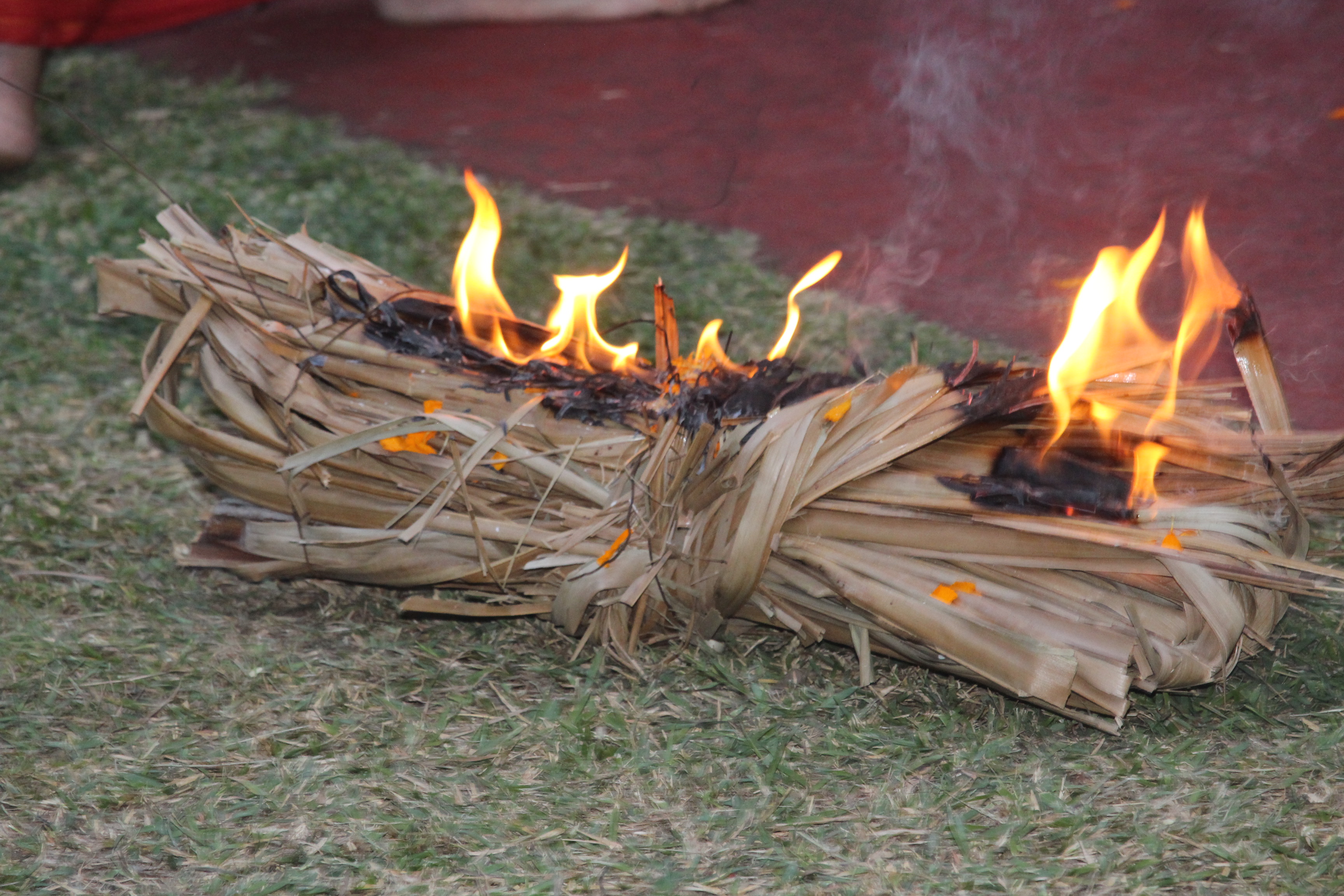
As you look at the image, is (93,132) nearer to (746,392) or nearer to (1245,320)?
(746,392)

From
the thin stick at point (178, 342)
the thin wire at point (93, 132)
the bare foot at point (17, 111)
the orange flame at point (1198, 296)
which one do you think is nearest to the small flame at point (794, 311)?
the orange flame at point (1198, 296)

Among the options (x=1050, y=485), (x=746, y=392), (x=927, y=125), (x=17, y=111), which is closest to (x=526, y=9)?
(x=927, y=125)

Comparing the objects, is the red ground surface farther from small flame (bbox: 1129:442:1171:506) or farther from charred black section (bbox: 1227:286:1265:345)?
small flame (bbox: 1129:442:1171:506)

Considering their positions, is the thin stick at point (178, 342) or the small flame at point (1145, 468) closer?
the small flame at point (1145, 468)

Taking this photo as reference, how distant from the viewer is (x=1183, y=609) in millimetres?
1773

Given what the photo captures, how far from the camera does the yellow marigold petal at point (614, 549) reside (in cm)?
187

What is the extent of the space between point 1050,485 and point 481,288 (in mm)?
1048

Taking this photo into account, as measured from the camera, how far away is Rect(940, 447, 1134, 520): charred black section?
5.85 feet

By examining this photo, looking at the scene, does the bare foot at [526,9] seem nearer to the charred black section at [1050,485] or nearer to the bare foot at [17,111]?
the bare foot at [17,111]

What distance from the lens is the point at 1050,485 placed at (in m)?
1.81

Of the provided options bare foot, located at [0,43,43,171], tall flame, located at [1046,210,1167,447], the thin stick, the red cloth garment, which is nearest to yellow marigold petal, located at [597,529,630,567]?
tall flame, located at [1046,210,1167,447]

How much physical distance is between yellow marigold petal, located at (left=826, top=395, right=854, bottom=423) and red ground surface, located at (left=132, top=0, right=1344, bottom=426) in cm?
129

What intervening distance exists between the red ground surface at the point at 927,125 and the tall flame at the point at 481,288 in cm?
128

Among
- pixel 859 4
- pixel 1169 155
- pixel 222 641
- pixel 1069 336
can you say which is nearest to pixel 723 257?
pixel 1169 155
